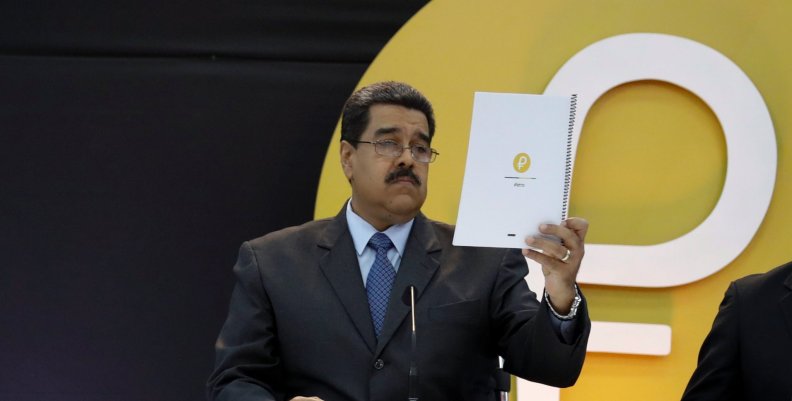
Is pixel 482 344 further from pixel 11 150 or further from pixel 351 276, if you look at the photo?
pixel 11 150

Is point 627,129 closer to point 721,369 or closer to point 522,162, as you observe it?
point 721,369

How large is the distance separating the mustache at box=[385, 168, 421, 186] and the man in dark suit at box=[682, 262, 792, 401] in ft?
2.79

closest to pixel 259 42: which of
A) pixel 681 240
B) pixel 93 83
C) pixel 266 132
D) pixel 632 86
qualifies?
pixel 266 132

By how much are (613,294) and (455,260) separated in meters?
0.99

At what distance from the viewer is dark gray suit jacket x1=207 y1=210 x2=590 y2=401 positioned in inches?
103

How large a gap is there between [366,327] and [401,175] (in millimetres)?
427

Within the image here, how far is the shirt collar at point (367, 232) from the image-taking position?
2.83m

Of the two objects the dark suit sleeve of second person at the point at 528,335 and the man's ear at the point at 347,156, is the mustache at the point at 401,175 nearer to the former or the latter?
the man's ear at the point at 347,156

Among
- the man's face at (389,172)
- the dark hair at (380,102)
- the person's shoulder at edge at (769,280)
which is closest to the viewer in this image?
the person's shoulder at edge at (769,280)

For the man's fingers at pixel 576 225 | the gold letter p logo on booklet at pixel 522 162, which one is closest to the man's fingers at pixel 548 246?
the man's fingers at pixel 576 225

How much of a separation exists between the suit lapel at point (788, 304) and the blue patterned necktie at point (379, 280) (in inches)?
38.4

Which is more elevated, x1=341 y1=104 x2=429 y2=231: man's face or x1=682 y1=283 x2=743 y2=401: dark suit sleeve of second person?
x1=341 y1=104 x2=429 y2=231: man's face

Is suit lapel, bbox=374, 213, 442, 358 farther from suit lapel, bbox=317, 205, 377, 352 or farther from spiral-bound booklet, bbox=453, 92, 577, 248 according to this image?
spiral-bound booklet, bbox=453, 92, 577, 248

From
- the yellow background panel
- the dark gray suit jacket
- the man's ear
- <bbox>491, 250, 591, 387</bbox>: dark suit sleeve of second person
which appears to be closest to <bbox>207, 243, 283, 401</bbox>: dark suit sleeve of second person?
the dark gray suit jacket
